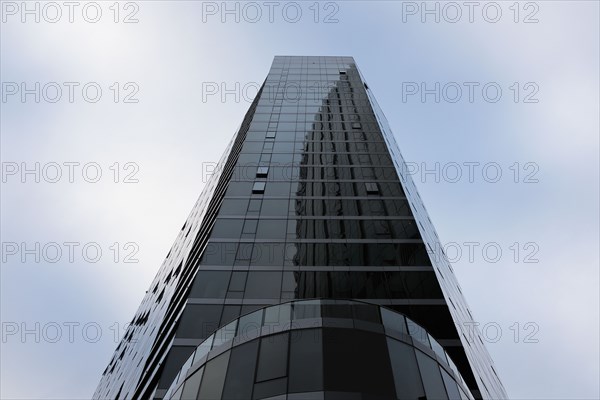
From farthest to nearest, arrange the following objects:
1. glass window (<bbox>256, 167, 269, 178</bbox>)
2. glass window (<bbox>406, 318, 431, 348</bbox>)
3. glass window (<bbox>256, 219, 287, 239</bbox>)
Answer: glass window (<bbox>256, 167, 269, 178</bbox>)
glass window (<bbox>256, 219, 287, 239</bbox>)
glass window (<bbox>406, 318, 431, 348</bbox>)

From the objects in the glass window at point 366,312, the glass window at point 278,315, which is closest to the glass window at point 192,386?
the glass window at point 278,315

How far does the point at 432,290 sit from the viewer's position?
90.6 ft

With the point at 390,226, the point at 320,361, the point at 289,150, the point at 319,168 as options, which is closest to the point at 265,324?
the point at 320,361

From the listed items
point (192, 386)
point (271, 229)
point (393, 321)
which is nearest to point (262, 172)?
point (271, 229)

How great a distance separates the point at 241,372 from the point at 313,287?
1313 cm

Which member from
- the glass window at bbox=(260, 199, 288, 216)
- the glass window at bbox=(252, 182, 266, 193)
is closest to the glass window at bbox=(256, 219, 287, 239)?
the glass window at bbox=(260, 199, 288, 216)

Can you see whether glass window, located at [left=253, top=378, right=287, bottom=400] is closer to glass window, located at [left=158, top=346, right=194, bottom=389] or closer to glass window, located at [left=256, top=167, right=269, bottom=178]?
glass window, located at [left=158, top=346, right=194, bottom=389]

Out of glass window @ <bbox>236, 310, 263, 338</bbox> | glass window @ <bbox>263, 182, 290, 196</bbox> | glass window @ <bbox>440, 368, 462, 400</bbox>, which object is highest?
glass window @ <bbox>263, 182, 290, 196</bbox>

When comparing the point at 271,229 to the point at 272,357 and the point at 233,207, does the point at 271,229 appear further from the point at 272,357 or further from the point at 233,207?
the point at 272,357

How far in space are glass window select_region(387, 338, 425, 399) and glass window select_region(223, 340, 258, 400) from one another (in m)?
3.88

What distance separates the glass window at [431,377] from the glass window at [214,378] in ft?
18.2

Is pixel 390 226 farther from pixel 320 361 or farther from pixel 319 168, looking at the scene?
pixel 320 361

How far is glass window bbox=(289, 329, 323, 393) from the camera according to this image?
46.4ft

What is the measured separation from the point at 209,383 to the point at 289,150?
2837 centimetres
